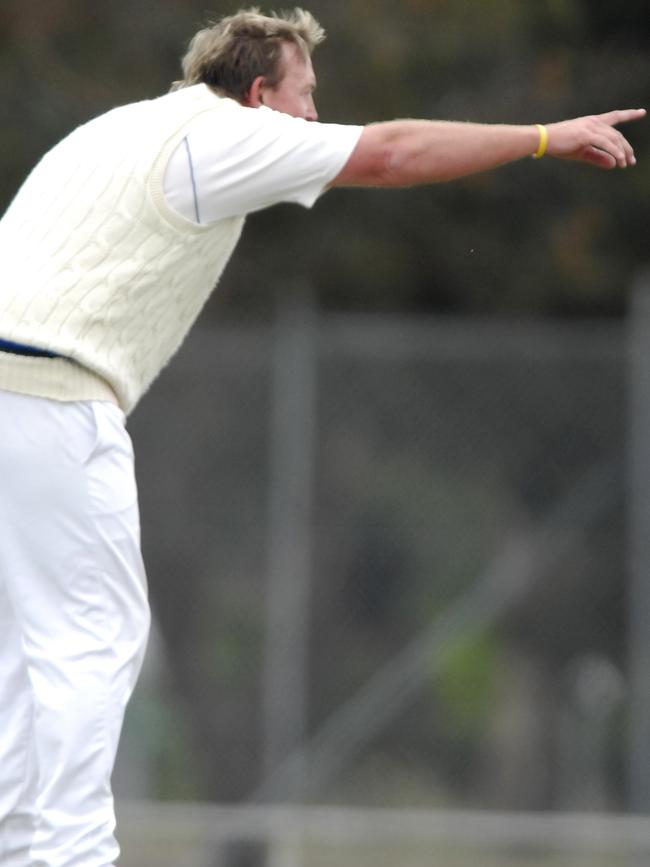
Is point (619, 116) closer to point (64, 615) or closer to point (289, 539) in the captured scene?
point (64, 615)

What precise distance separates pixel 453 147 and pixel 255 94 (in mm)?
528

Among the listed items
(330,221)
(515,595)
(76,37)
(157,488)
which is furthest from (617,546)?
(76,37)

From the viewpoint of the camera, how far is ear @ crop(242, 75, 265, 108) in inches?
158

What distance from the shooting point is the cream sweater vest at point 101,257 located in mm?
3783

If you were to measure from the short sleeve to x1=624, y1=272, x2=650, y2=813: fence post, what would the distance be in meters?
4.72

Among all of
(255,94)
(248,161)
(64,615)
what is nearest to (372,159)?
(248,161)

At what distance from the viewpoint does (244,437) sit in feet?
28.2

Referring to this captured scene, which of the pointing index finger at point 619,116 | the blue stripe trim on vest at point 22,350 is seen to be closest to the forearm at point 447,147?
the pointing index finger at point 619,116

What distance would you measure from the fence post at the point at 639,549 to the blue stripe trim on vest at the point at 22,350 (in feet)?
16.0

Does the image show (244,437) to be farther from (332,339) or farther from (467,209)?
(467,209)

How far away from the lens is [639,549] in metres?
8.20

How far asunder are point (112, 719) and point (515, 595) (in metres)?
4.89

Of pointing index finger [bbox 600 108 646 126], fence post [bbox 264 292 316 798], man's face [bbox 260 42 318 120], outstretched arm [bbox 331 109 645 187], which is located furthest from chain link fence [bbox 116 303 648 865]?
outstretched arm [bbox 331 109 645 187]

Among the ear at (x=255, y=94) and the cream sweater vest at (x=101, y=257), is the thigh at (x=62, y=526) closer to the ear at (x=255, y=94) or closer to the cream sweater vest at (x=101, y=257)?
the cream sweater vest at (x=101, y=257)
